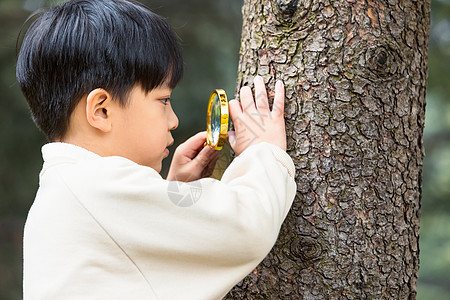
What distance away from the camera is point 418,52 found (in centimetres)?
137

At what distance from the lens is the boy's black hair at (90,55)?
49.8 inches

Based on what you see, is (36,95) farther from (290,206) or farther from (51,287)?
(290,206)

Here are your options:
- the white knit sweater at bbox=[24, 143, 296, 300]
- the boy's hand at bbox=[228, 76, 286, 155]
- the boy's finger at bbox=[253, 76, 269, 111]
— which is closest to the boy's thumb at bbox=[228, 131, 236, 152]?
the boy's hand at bbox=[228, 76, 286, 155]

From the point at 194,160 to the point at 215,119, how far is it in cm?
18

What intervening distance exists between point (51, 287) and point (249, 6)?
92 cm

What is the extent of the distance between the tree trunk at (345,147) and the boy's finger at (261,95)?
0.06 m

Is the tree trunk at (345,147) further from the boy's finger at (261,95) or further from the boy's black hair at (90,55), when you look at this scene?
the boy's black hair at (90,55)

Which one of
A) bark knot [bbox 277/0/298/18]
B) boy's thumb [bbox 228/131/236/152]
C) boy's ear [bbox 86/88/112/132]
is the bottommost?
boy's ear [bbox 86/88/112/132]

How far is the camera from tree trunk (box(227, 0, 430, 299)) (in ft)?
4.19

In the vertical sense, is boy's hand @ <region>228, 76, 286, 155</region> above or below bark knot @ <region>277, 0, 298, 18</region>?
below

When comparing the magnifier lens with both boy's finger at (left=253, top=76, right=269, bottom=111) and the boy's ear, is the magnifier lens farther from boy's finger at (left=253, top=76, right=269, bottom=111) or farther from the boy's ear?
the boy's ear

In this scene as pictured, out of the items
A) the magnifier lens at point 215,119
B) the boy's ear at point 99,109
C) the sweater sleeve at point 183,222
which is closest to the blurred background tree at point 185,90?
the magnifier lens at point 215,119

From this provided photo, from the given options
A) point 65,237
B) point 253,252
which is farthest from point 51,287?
point 253,252

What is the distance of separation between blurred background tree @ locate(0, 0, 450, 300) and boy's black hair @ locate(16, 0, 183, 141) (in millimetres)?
2286
